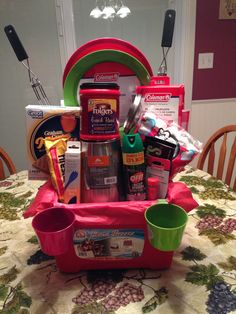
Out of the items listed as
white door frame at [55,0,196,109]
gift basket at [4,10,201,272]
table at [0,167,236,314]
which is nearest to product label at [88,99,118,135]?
gift basket at [4,10,201,272]

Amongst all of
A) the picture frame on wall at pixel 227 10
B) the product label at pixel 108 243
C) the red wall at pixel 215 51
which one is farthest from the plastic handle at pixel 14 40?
the picture frame on wall at pixel 227 10

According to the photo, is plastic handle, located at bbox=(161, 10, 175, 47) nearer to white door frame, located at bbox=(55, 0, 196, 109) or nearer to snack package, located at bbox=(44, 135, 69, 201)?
snack package, located at bbox=(44, 135, 69, 201)

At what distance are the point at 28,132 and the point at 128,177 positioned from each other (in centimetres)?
27

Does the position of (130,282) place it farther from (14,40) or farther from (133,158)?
(14,40)

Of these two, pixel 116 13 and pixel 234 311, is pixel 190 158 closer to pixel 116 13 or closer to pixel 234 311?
pixel 234 311

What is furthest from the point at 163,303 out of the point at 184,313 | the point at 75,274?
the point at 75,274

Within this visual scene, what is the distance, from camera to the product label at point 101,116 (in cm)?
52

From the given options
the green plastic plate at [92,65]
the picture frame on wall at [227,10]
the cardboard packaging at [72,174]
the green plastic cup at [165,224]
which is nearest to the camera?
the green plastic cup at [165,224]

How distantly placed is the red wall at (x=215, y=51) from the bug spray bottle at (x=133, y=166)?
1672 millimetres

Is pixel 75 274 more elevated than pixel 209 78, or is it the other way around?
pixel 209 78

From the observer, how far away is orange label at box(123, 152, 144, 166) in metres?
0.53

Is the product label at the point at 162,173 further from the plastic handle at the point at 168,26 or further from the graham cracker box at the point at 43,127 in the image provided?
the plastic handle at the point at 168,26

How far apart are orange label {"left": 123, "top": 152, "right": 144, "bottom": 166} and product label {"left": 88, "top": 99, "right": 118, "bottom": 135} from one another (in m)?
0.06

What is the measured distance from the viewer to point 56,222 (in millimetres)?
527
